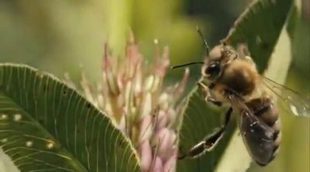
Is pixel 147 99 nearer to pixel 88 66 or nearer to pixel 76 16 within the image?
pixel 88 66

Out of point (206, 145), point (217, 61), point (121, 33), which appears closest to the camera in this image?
point (206, 145)

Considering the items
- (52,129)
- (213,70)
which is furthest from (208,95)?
(52,129)

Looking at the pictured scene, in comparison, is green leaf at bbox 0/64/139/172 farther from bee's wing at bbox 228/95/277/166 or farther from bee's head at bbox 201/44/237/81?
bee's head at bbox 201/44/237/81

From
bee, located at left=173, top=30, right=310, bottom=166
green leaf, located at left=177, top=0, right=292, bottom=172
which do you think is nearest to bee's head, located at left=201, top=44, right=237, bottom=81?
bee, located at left=173, top=30, right=310, bottom=166

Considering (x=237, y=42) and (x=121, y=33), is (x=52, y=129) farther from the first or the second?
(x=121, y=33)

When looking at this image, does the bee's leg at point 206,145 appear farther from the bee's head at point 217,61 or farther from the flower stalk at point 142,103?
the bee's head at point 217,61

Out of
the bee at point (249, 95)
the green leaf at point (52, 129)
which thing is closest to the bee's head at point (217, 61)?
the bee at point (249, 95)

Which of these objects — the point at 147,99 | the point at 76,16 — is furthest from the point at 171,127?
the point at 76,16
